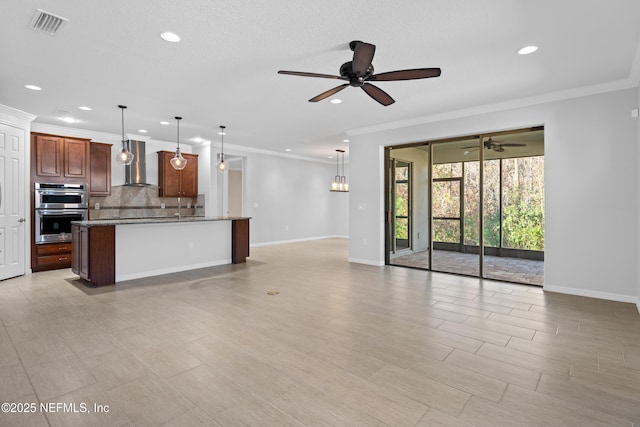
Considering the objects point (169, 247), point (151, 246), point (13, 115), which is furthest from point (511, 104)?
point (13, 115)

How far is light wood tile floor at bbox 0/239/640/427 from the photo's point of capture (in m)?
1.94

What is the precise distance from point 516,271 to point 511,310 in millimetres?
2248

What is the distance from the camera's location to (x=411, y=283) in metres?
5.05

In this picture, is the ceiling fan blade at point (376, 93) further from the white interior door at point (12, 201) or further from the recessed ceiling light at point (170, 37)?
the white interior door at point (12, 201)

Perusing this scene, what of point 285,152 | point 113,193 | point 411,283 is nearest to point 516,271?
point 411,283

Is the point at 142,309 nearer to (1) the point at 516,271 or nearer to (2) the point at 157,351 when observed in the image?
(2) the point at 157,351

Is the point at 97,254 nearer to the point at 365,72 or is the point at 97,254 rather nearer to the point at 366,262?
the point at 365,72

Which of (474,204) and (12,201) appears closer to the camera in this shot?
(12,201)

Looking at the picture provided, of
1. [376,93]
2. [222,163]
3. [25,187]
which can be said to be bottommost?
[25,187]

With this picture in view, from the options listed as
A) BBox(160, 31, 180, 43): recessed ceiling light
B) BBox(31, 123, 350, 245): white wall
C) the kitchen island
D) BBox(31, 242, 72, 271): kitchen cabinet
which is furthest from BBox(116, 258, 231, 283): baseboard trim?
BBox(160, 31, 180, 43): recessed ceiling light

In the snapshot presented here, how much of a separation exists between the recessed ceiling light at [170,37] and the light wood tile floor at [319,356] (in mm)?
2697

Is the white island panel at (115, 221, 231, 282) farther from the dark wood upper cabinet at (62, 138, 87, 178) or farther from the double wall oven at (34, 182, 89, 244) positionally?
the dark wood upper cabinet at (62, 138, 87, 178)

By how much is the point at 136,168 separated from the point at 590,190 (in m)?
8.18

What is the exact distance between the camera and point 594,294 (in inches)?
171
